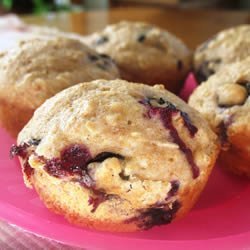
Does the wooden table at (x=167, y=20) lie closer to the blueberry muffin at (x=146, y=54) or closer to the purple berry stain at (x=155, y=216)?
the blueberry muffin at (x=146, y=54)

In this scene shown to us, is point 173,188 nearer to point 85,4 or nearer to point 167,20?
point 167,20

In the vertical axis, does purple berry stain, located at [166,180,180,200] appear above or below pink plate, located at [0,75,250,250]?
above

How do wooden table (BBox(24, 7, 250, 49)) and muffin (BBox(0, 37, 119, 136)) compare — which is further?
wooden table (BBox(24, 7, 250, 49))

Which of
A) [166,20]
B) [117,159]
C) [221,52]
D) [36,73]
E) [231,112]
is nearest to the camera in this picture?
[117,159]

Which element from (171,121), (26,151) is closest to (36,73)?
(26,151)

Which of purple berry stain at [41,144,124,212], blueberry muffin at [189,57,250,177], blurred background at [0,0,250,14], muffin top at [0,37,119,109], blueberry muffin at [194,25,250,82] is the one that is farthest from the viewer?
blurred background at [0,0,250,14]

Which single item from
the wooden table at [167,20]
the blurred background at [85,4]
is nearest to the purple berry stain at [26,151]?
the wooden table at [167,20]

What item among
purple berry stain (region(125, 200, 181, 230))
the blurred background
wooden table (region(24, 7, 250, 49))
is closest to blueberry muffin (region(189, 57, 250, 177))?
purple berry stain (region(125, 200, 181, 230))

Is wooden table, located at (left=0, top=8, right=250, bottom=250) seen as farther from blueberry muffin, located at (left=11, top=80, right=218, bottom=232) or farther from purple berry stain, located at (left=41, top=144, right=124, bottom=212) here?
purple berry stain, located at (left=41, top=144, right=124, bottom=212)
